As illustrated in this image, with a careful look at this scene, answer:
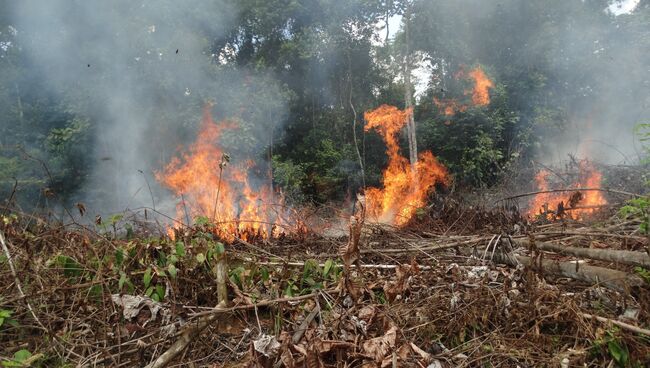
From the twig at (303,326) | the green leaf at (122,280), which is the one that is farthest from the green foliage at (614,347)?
the green leaf at (122,280)

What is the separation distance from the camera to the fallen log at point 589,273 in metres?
2.65

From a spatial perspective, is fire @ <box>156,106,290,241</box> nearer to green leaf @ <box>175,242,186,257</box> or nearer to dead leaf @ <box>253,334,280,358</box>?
green leaf @ <box>175,242,186,257</box>

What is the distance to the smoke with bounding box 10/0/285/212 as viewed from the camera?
11.9 m

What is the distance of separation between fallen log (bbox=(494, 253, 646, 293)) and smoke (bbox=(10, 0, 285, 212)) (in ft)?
34.7

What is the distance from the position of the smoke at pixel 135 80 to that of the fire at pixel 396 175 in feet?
15.6

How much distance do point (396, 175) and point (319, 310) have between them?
12.7 m

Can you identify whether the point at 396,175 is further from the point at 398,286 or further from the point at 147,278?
the point at 147,278

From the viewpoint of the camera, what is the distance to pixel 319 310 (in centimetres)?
262

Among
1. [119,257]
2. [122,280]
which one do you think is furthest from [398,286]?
[119,257]

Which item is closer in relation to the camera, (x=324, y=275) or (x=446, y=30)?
(x=324, y=275)

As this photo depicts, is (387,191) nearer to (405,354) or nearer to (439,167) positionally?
(439,167)

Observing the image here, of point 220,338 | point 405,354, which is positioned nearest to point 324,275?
point 220,338

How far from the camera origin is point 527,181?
11883 millimetres

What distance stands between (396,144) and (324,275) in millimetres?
13185
